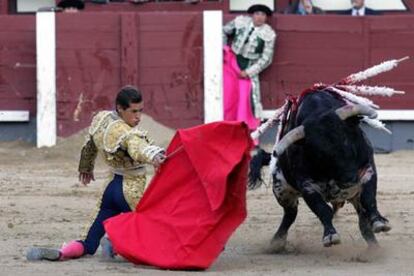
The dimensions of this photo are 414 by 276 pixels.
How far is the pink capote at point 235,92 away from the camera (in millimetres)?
11008

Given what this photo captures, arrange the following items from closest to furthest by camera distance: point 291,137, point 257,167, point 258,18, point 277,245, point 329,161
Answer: point 329,161 → point 291,137 → point 277,245 → point 257,167 → point 258,18

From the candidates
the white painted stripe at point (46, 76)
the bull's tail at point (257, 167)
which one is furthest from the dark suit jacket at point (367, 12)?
the bull's tail at point (257, 167)

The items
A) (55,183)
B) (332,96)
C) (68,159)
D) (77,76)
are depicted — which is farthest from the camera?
(77,76)

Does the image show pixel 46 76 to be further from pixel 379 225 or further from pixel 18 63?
pixel 379 225

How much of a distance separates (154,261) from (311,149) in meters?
0.89

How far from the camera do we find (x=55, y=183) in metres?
9.05

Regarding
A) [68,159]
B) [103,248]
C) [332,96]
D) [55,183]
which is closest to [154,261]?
[103,248]

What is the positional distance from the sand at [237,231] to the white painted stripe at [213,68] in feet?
1.64

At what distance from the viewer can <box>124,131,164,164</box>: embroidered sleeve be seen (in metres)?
5.51

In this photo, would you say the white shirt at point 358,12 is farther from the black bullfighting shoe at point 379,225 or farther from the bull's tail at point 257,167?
the black bullfighting shoe at point 379,225

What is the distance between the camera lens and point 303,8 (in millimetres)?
11531

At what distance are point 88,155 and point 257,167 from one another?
0.97m

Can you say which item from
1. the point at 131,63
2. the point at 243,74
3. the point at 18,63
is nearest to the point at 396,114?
A: the point at 243,74

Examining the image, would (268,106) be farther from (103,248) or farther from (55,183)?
(103,248)
